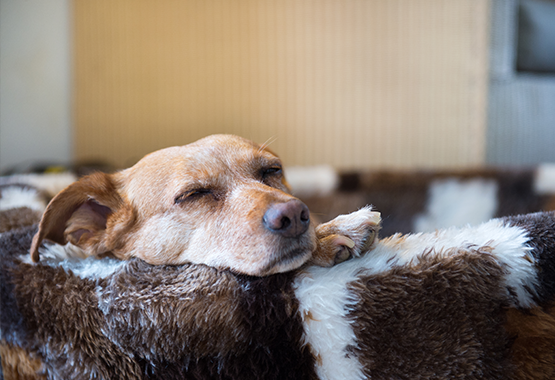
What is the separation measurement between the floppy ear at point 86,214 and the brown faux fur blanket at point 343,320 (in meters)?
0.26

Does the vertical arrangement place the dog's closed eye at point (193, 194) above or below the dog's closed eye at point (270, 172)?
below

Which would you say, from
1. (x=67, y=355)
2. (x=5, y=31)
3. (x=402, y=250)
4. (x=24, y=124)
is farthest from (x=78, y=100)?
(x=402, y=250)

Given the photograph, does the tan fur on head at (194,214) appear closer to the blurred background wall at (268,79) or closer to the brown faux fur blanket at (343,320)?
the brown faux fur blanket at (343,320)

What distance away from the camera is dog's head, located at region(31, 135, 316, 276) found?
86cm

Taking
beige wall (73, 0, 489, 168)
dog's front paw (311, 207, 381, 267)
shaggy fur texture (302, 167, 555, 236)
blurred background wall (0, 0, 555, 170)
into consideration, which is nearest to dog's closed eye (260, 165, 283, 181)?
dog's front paw (311, 207, 381, 267)

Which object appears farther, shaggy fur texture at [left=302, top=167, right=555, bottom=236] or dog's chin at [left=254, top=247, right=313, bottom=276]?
shaggy fur texture at [left=302, top=167, right=555, bottom=236]

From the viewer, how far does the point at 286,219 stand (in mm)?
852

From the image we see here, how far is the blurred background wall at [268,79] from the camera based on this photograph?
281cm

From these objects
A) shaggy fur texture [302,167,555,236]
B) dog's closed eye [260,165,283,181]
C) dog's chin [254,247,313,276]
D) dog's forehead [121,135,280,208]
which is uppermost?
dog's forehead [121,135,280,208]

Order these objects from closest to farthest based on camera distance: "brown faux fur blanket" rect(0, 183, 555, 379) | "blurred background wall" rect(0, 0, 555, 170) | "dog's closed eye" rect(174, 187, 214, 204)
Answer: "brown faux fur blanket" rect(0, 183, 555, 379) < "dog's closed eye" rect(174, 187, 214, 204) < "blurred background wall" rect(0, 0, 555, 170)

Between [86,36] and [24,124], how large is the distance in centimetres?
75

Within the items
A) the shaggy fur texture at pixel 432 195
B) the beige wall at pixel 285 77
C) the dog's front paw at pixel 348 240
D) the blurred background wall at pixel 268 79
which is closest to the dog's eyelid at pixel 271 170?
the dog's front paw at pixel 348 240

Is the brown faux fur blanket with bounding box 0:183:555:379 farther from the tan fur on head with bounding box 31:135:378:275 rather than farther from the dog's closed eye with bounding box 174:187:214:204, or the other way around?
the dog's closed eye with bounding box 174:187:214:204

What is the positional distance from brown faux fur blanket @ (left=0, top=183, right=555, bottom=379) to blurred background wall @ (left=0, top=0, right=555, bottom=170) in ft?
6.42
